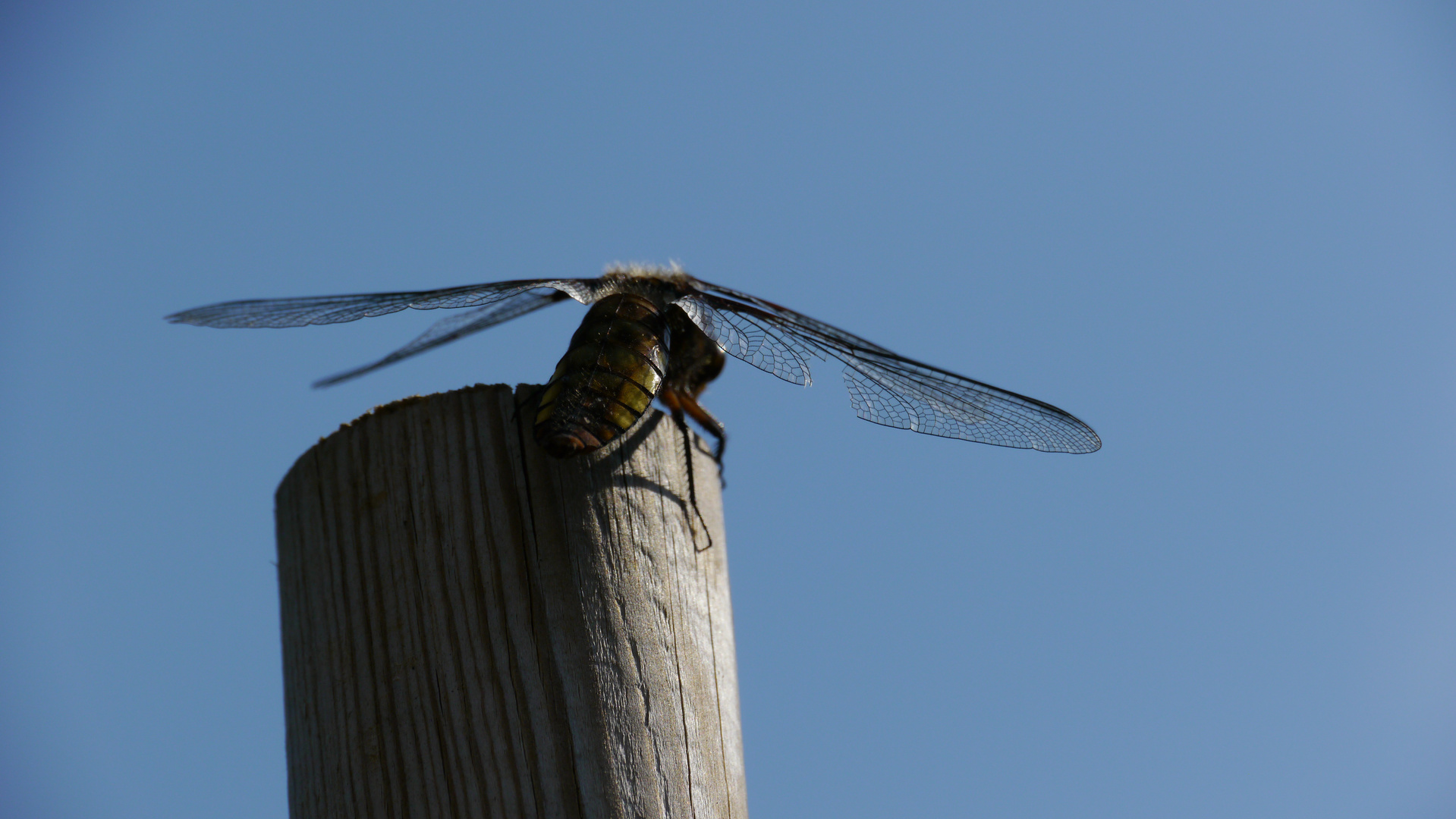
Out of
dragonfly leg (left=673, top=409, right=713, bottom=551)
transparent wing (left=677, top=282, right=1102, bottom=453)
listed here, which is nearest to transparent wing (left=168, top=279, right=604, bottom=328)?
transparent wing (left=677, top=282, right=1102, bottom=453)

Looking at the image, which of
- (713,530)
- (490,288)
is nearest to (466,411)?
(713,530)

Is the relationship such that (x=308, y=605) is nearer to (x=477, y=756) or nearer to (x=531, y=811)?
(x=477, y=756)

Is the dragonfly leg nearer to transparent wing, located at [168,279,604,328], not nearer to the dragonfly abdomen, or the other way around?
the dragonfly abdomen

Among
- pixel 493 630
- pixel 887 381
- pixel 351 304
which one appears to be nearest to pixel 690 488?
pixel 493 630

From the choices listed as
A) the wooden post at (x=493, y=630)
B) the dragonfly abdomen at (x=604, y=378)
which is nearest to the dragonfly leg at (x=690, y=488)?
the wooden post at (x=493, y=630)

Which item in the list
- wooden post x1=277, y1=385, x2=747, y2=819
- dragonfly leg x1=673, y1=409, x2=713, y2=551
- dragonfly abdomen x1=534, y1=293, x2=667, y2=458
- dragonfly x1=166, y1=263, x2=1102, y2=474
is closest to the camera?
wooden post x1=277, y1=385, x2=747, y2=819

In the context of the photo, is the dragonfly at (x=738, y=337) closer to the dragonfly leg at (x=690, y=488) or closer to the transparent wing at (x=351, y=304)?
the transparent wing at (x=351, y=304)
